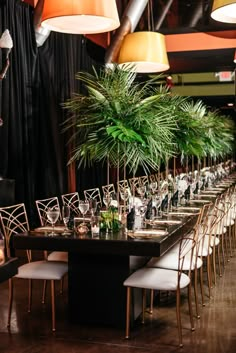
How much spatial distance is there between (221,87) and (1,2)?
12684 mm

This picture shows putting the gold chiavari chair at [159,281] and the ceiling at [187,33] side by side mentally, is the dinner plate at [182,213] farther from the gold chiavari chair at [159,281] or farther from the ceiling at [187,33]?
the ceiling at [187,33]

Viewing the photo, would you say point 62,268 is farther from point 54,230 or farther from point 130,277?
point 130,277

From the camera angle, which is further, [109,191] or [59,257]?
[109,191]

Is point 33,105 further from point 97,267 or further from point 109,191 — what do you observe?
point 97,267

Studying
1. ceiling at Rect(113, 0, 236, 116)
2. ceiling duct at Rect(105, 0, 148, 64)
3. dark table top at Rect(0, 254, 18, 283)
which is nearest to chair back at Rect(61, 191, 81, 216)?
dark table top at Rect(0, 254, 18, 283)

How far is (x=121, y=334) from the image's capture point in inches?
152

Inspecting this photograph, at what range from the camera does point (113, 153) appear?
4.74 meters

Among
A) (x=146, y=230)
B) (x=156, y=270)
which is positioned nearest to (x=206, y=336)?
(x=156, y=270)

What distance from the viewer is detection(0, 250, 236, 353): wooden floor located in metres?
3.63

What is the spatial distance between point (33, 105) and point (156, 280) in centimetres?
462

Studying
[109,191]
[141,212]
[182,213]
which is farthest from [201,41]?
[141,212]

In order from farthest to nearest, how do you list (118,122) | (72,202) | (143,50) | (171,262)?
(72,202) → (143,50) → (118,122) → (171,262)

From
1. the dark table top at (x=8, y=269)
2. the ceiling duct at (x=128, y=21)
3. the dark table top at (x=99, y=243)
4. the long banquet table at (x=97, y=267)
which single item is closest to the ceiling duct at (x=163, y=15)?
the ceiling duct at (x=128, y=21)

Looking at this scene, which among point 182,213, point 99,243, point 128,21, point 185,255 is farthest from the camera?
point 128,21
